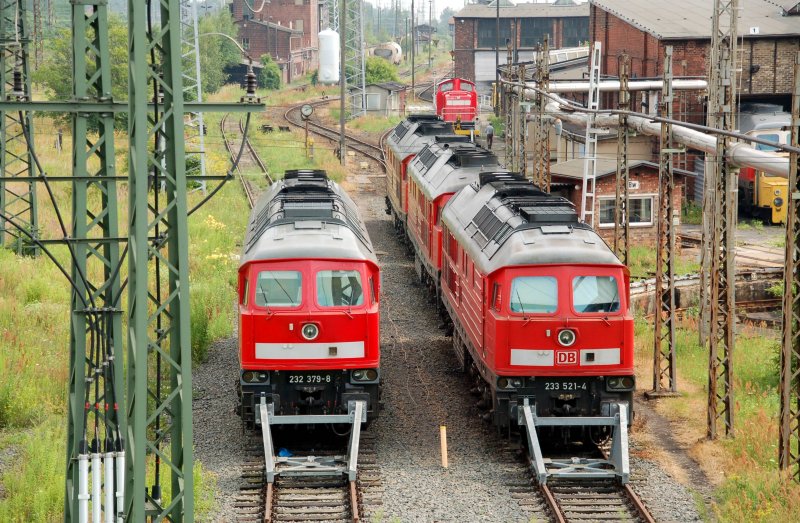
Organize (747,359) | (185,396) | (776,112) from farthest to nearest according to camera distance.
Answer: (776,112) < (747,359) < (185,396)

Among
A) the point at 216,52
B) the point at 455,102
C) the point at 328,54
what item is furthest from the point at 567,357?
the point at 216,52

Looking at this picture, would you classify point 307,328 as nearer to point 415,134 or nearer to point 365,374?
point 365,374

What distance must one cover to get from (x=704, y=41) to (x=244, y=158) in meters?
18.5

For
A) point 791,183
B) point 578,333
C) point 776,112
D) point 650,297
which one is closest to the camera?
point 791,183

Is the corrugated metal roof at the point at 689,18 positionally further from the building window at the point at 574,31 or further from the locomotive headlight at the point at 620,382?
the building window at the point at 574,31

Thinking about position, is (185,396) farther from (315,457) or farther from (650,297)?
(650,297)

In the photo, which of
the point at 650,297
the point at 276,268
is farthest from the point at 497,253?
the point at 650,297

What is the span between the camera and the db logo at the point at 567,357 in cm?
1532

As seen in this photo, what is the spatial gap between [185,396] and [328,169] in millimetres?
35849

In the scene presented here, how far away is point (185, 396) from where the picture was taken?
9.93 m

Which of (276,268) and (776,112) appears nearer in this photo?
(276,268)

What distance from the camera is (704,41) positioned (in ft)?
148

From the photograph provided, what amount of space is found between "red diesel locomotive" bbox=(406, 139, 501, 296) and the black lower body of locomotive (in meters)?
7.48

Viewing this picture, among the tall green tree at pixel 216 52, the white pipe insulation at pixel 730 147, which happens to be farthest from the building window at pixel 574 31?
the white pipe insulation at pixel 730 147
